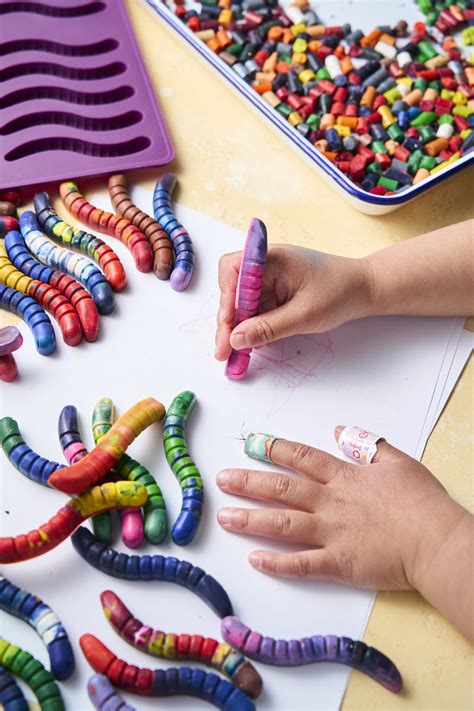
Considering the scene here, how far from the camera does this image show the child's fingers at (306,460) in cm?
75

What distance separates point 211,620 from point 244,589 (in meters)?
0.04

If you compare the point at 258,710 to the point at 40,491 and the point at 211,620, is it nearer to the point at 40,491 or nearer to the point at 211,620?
the point at 211,620

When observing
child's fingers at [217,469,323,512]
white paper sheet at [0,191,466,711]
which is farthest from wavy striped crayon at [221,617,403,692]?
child's fingers at [217,469,323,512]

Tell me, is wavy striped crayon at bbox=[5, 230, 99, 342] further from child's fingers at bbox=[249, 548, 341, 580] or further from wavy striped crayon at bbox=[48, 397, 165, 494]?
child's fingers at bbox=[249, 548, 341, 580]

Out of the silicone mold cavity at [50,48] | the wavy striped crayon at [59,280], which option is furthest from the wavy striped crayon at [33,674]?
the silicone mold cavity at [50,48]

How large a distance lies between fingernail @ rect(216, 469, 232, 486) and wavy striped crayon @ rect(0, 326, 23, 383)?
234mm

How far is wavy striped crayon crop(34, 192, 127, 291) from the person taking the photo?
88 cm

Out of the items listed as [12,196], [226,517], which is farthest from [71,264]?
[226,517]

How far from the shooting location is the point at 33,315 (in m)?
0.83

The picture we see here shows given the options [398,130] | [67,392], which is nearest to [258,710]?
[67,392]

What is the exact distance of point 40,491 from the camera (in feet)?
2.43

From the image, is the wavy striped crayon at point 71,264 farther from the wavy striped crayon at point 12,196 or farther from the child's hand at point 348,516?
the child's hand at point 348,516

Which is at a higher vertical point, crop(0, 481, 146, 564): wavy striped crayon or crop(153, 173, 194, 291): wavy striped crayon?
crop(153, 173, 194, 291): wavy striped crayon

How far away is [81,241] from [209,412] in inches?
9.8
